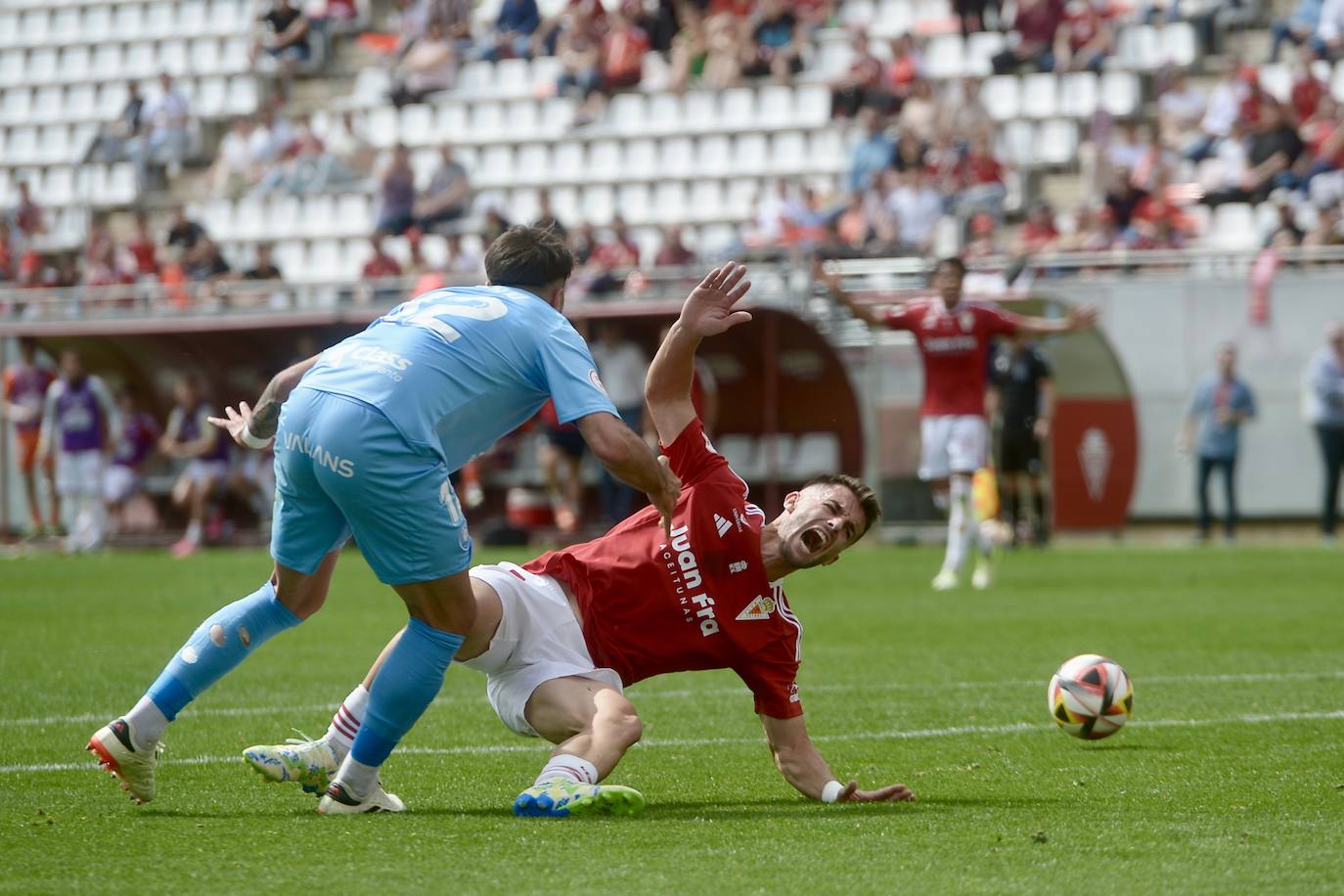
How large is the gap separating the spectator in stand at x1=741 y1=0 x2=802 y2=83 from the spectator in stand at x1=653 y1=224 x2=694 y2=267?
4.46 m

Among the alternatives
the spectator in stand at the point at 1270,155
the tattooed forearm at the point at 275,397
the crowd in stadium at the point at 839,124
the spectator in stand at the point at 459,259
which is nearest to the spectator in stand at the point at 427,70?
the crowd in stadium at the point at 839,124

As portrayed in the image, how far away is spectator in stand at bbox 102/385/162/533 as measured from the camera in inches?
899

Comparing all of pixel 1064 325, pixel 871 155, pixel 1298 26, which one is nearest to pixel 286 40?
pixel 871 155

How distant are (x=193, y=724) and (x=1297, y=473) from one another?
16.2m

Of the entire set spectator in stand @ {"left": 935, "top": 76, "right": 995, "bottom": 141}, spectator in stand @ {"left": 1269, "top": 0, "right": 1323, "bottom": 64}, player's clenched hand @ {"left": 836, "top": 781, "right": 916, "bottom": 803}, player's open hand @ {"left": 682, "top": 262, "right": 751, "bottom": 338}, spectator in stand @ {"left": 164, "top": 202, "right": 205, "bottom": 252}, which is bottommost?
player's clenched hand @ {"left": 836, "top": 781, "right": 916, "bottom": 803}

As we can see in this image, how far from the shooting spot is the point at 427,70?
29.2 meters

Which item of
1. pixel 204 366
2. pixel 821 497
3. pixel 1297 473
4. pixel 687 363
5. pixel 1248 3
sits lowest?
pixel 1297 473

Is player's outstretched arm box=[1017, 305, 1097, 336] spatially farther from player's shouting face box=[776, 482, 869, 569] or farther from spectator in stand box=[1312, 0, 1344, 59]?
spectator in stand box=[1312, 0, 1344, 59]

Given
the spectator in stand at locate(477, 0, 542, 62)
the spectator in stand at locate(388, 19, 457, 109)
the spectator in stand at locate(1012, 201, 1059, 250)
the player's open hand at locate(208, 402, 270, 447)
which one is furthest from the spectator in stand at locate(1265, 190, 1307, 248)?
the player's open hand at locate(208, 402, 270, 447)

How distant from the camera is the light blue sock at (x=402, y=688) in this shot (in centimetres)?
542

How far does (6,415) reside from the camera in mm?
23484

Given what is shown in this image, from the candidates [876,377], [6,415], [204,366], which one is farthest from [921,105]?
[6,415]

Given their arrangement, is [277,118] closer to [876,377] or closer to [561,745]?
[876,377]

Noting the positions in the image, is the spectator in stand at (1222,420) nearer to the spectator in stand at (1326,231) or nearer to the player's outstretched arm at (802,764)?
the spectator in stand at (1326,231)
